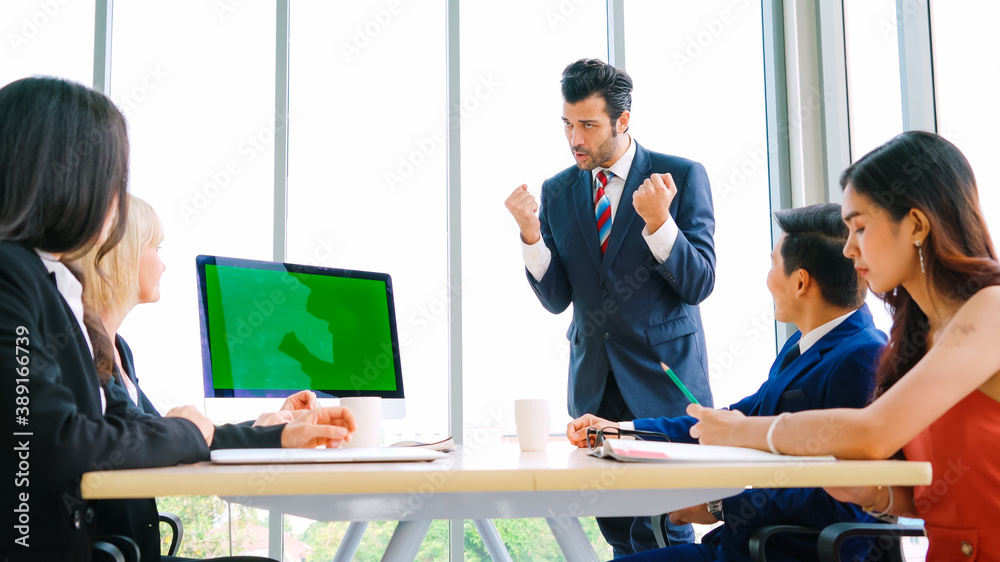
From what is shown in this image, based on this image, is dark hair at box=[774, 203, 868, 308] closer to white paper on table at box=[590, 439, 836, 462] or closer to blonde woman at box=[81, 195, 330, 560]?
white paper on table at box=[590, 439, 836, 462]

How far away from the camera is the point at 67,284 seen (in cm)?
116

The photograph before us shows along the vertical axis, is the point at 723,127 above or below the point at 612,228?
above

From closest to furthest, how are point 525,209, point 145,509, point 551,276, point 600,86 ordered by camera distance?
point 145,509 < point 525,209 < point 551,276 < point 600,86

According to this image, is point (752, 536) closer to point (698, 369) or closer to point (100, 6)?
point (698, 369)

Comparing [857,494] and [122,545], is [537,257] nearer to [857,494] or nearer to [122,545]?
[857,494]

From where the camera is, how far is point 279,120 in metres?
3.61

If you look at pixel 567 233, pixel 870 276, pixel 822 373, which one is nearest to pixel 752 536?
pixel 822 373

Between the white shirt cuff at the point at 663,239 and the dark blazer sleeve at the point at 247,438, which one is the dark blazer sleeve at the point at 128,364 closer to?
the dark blazer sleeve at the point at 247,438

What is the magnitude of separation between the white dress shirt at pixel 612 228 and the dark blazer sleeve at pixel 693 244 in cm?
3

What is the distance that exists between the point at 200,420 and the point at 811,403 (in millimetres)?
1145

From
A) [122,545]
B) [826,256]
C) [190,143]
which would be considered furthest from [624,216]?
[190,143]

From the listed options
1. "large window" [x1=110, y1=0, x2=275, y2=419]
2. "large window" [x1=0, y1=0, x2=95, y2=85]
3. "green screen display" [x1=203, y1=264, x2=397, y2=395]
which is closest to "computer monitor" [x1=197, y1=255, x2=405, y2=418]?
"green screen display" [x1=203, y1=264, x2=397, y2=395]

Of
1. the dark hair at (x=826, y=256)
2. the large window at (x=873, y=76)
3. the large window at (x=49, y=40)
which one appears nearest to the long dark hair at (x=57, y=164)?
the dark hair at (x=826, y=256)

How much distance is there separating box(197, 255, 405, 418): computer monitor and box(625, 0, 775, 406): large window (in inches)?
82.7
